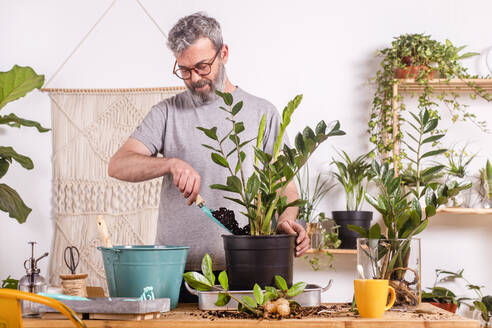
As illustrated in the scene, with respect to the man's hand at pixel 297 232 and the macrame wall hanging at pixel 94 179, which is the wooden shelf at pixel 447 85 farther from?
the man's hand at pixel 297 232

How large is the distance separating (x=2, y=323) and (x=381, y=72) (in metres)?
2.90

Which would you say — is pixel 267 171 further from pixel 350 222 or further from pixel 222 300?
pixel 350 222

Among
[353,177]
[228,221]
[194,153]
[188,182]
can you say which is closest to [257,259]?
[228,221]

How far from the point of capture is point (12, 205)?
2977mm

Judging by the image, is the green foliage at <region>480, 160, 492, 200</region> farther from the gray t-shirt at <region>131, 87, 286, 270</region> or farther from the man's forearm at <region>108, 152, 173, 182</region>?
the man's forearm at <region>108, 152, 173, 182</region>

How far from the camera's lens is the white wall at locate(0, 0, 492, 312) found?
3348 mm

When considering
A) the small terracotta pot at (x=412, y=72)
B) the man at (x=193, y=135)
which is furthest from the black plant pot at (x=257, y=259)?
the small terracotta pot at (x=412, y=72)

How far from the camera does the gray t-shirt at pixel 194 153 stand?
2074mm

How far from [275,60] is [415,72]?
0.86 m

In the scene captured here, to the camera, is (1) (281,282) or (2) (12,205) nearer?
(1) (281,282)

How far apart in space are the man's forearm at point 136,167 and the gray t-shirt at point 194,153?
0.16 meters

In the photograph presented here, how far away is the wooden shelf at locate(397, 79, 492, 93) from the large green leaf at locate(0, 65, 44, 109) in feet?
7.01

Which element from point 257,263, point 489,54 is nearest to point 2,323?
point 257,263

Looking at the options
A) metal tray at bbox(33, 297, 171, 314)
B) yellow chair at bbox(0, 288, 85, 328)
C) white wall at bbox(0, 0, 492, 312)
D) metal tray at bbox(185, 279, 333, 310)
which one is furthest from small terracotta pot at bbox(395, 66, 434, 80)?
yellow chair at bbox(0, 288, 85, 328)
